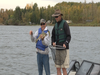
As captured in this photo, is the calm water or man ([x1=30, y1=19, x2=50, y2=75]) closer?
man ([x1=30, y1=19, x2=50, y2=75])

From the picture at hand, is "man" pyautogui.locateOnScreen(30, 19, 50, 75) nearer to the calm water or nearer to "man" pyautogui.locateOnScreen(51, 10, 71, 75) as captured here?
"man" pyautogui.locateOnScreen(51, 10, 71, 75)

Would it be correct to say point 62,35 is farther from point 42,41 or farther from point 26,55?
point 26,55

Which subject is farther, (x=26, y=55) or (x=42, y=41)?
(x=26, y=55)

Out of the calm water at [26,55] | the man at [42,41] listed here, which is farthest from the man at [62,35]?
the calm water at [26,55]

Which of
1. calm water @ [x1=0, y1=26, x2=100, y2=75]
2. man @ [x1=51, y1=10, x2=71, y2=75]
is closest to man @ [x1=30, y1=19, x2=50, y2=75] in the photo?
man @ [x1=51, y1=10, x2=71, y2=75]

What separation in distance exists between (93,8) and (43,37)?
157096 millimetres

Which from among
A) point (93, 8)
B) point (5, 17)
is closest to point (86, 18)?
point (93, 8)

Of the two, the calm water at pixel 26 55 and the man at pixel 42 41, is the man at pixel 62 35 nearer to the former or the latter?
the man at pixel 42 41

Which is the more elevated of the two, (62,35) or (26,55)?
(62,35)

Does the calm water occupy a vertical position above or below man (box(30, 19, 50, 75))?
below

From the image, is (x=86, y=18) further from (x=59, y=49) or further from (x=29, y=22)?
(x=59, y=49)

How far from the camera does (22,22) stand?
14900 centimetres

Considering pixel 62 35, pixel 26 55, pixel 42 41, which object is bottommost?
pixel 26 55

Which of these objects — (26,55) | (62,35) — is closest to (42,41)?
(62,35)
